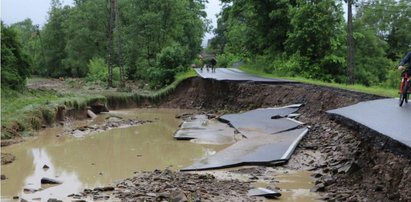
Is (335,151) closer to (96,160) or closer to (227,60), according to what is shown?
(96,160)

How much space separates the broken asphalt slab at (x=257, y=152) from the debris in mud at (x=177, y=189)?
1.16 m

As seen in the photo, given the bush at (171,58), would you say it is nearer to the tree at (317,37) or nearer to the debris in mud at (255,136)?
the tree at (317,37)

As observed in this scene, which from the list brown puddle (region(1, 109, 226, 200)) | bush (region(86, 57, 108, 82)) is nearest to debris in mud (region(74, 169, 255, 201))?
brown puddle (region(1, 109, 226, 200))

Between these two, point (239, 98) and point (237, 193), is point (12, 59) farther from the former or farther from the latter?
point (237, 193)

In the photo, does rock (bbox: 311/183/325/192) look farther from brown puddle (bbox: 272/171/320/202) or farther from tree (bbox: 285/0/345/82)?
tree (bbox: 285/0/345/82)

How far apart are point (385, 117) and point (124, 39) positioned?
37.5 metres

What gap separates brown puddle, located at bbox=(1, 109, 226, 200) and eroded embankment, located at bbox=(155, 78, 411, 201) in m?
3.20

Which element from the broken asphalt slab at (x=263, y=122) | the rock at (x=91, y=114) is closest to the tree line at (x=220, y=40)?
the rock at (x=91, y=114)

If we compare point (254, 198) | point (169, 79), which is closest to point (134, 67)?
point (169, 79)

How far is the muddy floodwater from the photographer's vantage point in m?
8.97

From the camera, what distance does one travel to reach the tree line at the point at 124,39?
3341 centimetres

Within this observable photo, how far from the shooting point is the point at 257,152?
11172 millimetres

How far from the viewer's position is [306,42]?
26.2 m

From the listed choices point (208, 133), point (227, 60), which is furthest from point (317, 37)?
point (227, 60)
